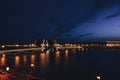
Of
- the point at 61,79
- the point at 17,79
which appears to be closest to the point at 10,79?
the point at 17,79

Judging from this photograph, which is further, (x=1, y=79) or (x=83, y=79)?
(x=83, y=79)

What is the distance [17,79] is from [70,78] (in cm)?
2460

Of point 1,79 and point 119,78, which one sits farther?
point 119,78

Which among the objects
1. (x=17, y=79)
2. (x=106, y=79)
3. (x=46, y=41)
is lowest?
(x=106, y=79)

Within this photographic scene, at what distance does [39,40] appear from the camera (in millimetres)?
186125

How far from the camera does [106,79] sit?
5391 cm

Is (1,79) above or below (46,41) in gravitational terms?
below

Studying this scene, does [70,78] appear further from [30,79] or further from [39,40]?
[39,40]

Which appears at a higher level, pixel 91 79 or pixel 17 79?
pixel 17 79

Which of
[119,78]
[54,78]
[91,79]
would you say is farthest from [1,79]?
[119,78]

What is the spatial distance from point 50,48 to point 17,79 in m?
147

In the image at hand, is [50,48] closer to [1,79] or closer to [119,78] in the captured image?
[119,78]

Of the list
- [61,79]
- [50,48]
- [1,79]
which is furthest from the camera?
[50,48]

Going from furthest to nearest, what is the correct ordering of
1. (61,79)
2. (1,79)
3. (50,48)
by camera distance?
(50,48) → (61,79) → (1,79)
